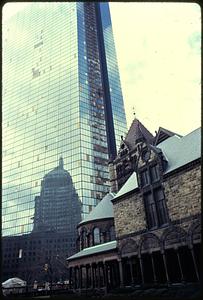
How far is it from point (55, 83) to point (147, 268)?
7256 centimetres

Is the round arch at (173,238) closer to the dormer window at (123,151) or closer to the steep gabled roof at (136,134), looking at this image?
the dormer window at (123,151)

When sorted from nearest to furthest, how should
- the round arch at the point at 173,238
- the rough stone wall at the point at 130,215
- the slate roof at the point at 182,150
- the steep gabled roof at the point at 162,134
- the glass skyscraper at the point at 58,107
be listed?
the round arch at the point at 173,238 < the slate roof at the point at 182,150 < the rough stone wall at the point at 130,215 < the steep gabled roof at the point at 162,134 < the glass skyscraper at the point at 58,107

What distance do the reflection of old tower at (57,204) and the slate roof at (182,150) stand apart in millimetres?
48853

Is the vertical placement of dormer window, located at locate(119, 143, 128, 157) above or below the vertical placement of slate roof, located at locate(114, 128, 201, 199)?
above

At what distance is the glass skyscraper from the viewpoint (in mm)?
71312

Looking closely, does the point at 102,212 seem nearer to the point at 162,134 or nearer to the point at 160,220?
the point at 162,134

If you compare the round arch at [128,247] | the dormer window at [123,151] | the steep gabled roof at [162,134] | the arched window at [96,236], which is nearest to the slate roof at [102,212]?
the arched window at [96,236]

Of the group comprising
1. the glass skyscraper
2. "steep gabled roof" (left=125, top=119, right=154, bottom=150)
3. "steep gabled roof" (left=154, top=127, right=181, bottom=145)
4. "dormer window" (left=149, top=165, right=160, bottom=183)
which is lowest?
"dormer window" (left=149, top=165, right=160, bottom=183)

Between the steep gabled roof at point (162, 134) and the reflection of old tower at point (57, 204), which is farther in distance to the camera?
the reflection of old tower at point (57, 204)

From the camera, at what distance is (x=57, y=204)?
7769 cm

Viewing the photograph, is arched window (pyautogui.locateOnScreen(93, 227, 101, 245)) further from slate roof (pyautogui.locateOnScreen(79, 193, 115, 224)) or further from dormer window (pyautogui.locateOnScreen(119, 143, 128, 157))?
dormer window (pyautogui.locateOnScreen(119, 143, 128, 157))

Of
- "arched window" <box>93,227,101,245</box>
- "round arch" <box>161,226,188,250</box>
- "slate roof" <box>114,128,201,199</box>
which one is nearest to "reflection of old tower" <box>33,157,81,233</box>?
"arched window" <box>93,227,101,245</box>

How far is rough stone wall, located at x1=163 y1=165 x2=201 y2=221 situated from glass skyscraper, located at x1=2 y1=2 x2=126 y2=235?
4849 centimetres

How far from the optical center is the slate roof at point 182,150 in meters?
18.1
